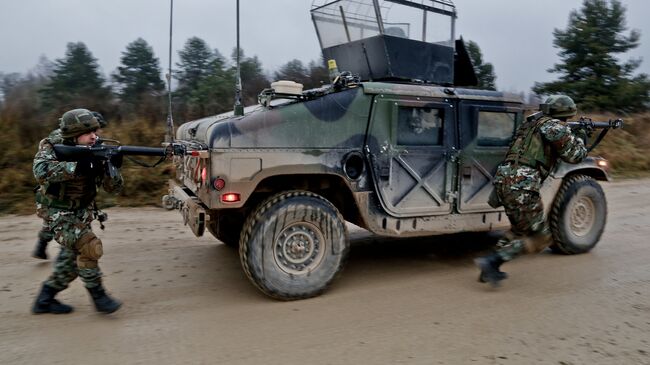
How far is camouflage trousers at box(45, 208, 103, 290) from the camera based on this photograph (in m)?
3.87

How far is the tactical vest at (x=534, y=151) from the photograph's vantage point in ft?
15.7

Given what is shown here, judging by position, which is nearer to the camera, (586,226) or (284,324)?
→ (284,324)

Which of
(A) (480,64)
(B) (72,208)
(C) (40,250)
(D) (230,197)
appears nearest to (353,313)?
(D) (230,197)

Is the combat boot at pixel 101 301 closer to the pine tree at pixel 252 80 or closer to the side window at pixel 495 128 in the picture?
the side window at pixel 495 128

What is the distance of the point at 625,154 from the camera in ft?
48.5

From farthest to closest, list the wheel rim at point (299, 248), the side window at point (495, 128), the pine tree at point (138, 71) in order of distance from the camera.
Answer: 1. the pine tree at point (138, 71)
2. the side window at point (495, 128)
3. the wheel rim at point (299, 248)

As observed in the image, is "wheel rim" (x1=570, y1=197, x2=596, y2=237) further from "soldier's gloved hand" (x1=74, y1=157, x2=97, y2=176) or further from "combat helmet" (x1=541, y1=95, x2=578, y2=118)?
"soldier's gloved hand" (x1=74, y1=157, x2=97, y2=176)

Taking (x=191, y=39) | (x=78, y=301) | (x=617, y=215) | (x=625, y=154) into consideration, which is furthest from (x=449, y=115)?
(x=191, y=39)

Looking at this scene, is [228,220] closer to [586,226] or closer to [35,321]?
[35,321]

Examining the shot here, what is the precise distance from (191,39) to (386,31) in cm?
1675

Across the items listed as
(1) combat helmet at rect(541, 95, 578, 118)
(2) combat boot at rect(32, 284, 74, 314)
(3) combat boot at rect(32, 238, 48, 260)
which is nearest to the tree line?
(3) combat boot at rect(32, 238, 48, 260)

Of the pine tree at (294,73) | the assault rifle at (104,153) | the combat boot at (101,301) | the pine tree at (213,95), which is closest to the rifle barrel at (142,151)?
the assault rifle at (104,153)

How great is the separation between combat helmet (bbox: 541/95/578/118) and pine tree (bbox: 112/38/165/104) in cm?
1177

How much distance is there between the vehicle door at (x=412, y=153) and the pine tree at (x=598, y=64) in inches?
722
